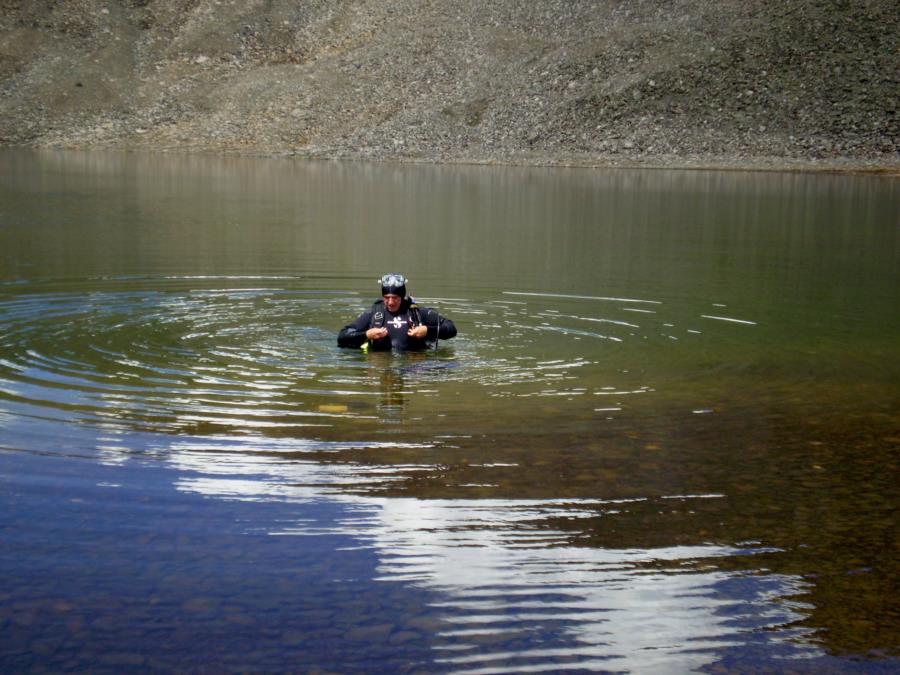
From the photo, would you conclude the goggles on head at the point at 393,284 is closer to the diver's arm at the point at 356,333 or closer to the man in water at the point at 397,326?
the man in water at the point at 397,326

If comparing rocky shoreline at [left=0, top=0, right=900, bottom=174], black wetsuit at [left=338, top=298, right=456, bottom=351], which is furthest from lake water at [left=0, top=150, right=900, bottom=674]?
rocky shoreline at [left=0, top=0, right=900, bottom=174]

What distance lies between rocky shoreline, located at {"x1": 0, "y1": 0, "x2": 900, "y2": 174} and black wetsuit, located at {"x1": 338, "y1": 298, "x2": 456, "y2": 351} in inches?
2681

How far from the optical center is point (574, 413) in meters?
10.7

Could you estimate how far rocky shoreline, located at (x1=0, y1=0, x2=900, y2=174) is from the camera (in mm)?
83000

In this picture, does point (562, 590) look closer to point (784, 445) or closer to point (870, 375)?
point (784, 445)

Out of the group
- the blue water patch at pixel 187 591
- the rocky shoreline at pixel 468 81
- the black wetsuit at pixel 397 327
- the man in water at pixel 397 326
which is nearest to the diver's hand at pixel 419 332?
the man in water at pixel 397 326

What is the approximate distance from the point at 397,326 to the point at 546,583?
7710 millimetres

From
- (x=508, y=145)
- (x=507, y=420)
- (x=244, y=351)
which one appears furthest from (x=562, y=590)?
(x=508, y=145)

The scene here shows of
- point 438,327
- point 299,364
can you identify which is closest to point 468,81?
point 438,327

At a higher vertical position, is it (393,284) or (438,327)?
(393,284)

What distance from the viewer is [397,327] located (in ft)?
45.4

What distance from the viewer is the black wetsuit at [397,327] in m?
13.8

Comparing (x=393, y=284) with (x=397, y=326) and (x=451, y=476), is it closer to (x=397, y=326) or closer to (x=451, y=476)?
(x=397, y=326)

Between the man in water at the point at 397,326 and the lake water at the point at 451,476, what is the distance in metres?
0.32
